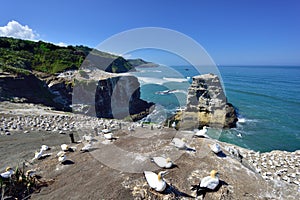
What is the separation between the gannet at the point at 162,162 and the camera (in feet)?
17.6

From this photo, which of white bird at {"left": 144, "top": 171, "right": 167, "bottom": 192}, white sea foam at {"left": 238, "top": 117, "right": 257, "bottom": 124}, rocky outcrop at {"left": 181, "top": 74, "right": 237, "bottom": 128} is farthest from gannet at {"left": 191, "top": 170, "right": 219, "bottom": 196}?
white sea foam at {"left": 238, "top": 117, "right": 257, "bottom": 124}

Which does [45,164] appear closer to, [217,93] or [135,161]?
[135,161]

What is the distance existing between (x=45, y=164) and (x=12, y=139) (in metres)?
5.34

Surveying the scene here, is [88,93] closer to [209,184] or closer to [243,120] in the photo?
[243,120]

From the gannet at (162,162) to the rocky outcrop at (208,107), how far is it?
1977cm

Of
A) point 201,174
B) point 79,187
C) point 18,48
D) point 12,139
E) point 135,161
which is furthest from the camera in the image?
point 18,48

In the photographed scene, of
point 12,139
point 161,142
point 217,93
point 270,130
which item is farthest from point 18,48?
point 270,130

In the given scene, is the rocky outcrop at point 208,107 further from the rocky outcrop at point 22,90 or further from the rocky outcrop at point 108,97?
the rocky outcrop at point 22,90

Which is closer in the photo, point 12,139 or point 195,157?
point 195,157

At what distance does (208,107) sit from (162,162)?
22.2 metres

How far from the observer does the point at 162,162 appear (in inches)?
218

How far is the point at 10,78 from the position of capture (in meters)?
23.4

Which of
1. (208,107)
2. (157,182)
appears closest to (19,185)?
(157,182)

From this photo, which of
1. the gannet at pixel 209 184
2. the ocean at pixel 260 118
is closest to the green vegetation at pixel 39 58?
the ocean at pixel 260 118
